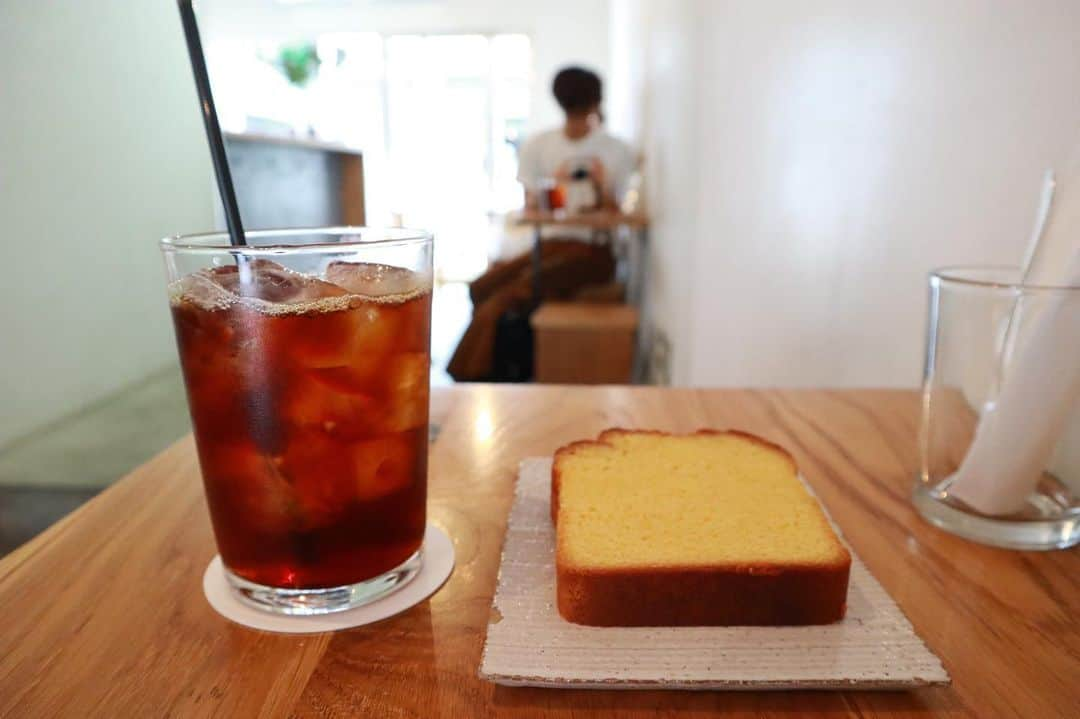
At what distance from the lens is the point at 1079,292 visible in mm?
461

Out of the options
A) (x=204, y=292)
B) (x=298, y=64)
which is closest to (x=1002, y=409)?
(x=204, y=292)

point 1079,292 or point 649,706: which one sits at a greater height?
point 1079,292

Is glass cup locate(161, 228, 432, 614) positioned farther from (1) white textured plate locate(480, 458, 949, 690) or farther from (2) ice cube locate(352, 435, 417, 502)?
(1) white textured plate locate(480, 458, 949, 690)

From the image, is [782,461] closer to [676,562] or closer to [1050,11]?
[676,562]

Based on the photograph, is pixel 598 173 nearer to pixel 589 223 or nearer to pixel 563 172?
pixel 563 172

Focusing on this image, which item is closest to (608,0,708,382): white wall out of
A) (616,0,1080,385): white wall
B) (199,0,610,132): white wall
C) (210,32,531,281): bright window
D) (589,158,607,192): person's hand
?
(616,0,1080,385): white wall

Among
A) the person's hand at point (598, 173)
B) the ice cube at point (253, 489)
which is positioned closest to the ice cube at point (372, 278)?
the ice cube at point (253, 489)

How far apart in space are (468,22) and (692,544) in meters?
6.75

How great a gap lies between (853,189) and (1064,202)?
65 centimetres

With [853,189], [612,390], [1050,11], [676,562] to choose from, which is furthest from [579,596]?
[853,189]

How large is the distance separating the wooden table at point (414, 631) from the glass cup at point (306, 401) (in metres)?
0.04

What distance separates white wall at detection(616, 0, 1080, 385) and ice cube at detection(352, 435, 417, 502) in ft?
2.15

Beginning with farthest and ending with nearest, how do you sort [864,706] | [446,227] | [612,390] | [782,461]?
[446,227] < [612,390] < [782,461] < [864,706]

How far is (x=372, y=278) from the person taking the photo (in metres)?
0.41
